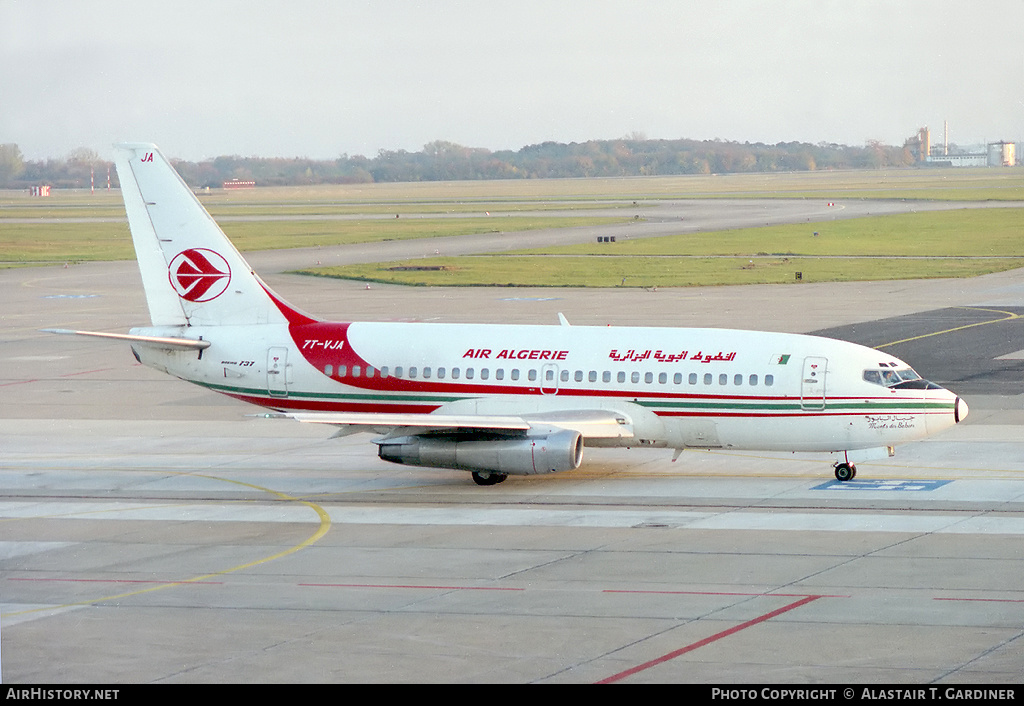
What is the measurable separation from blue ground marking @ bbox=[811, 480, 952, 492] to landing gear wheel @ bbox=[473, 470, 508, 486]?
7.31 meters

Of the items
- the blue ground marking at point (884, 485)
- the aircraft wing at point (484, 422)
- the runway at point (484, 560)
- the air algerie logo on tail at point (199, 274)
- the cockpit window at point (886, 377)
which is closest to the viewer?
the runway at point (484, 560)

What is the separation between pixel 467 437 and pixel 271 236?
111 metres

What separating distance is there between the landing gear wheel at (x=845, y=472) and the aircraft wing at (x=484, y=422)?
497 centimetres

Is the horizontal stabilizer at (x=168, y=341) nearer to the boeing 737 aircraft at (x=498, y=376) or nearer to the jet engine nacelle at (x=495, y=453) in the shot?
the boeing 737 aircraft at (x=498, y=376)

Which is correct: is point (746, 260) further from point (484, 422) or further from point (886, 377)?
point (484, 422)

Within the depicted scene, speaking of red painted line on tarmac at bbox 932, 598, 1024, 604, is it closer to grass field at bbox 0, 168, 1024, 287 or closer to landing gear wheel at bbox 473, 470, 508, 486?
landing gear wheel at bbox 473, 470, 508, 486

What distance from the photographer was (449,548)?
91.4 feet

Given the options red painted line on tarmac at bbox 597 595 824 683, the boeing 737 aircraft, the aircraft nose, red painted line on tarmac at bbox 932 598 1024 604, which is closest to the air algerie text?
the boeing 737 aircraft

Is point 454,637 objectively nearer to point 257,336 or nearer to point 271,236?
point 257,336

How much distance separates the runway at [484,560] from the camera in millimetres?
20484

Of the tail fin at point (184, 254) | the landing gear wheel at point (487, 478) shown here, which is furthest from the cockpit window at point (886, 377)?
the tail fin at point (184, 254)

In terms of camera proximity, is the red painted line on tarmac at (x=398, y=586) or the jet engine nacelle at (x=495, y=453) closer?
the red painted line on tarmac at (x=398, y=586)

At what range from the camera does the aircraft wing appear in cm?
3228
